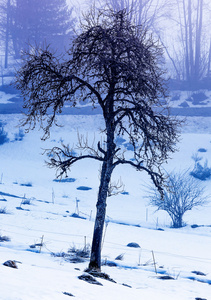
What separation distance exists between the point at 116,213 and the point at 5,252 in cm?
1375

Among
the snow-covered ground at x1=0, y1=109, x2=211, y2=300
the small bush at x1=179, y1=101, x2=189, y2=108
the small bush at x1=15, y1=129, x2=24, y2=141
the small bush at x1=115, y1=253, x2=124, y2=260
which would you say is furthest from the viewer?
the small bush at x1=179, y1=101, x2=189, y2=108

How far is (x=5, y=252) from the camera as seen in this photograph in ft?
30.3

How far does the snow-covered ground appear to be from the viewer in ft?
19.0

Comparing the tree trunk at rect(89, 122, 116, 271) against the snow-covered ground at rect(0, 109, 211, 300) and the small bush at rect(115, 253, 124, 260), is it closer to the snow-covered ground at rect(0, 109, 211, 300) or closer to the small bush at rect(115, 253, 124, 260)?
the snow-covered ground at rect(0, 109, 211, 300)

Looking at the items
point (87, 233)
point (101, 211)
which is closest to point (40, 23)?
point (87, 233)

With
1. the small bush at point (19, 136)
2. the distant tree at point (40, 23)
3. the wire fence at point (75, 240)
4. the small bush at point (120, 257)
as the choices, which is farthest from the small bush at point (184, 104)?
the small bush at point (120, 257)

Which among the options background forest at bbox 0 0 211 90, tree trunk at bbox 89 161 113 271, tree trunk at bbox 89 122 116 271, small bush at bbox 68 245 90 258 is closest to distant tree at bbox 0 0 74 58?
background forest at bbox 0 0 211 90

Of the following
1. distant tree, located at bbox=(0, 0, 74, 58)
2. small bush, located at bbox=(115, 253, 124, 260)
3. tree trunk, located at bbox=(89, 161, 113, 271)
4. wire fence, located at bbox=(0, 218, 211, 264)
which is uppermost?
distant tree, located at bbox=(0, 0, 74, 58)

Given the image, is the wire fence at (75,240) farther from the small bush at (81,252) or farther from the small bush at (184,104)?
the small bush at (184,104)

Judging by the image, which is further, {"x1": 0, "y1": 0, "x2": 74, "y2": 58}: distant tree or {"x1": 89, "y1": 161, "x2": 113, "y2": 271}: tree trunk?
{"x1": 0, "y1": 0, "x2": 74, "y2": 58}: distant tree

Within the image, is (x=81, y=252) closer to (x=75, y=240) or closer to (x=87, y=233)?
(x=75, y=240)

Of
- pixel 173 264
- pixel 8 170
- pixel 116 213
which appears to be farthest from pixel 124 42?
pixel 8 170

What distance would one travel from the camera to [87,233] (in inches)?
587

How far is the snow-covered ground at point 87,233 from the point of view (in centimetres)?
580
